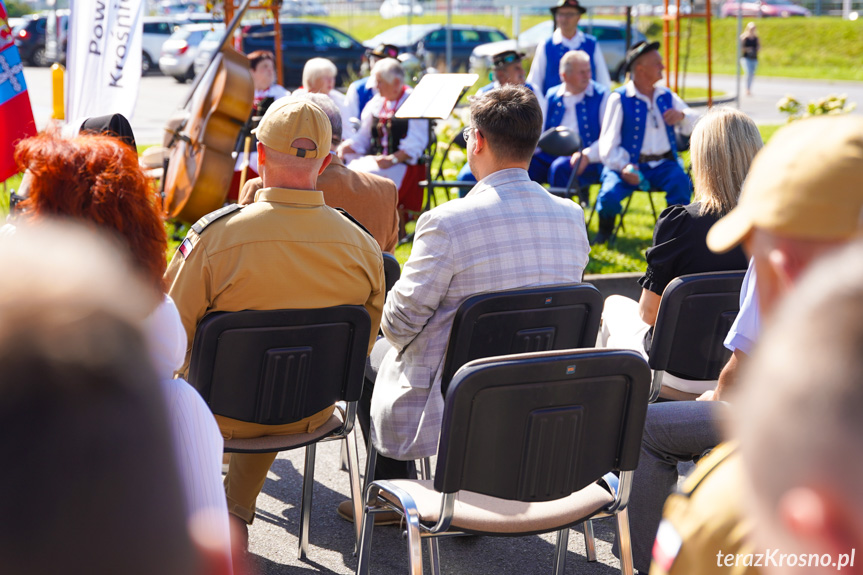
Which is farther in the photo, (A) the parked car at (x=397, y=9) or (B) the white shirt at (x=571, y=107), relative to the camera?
(A) the parked car at (x=397, y=9)

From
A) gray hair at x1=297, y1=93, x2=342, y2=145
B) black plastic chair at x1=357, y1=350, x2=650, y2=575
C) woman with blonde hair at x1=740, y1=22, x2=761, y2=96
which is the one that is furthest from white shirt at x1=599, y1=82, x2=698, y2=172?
woman with blonde hair at x1=740, y1=22, x2=761, y2=96

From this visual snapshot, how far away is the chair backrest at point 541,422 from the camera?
7.05 feet

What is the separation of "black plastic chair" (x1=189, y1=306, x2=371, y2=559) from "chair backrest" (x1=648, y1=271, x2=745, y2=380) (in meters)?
1.04

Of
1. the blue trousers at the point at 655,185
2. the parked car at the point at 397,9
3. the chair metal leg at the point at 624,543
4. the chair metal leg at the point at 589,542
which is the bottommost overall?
the chair metal leg at the point at 589,542

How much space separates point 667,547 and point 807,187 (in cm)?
50

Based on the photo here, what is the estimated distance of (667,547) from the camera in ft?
3.90

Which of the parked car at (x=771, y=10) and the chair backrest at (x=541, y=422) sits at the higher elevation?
the parked car at (x=771, y=10)

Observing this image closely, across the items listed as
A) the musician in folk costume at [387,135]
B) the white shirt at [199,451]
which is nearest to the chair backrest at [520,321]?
the white shirt at [199,451]

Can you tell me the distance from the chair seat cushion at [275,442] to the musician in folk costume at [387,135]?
4.27 m

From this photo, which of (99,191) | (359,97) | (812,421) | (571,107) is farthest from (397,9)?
(812,421)

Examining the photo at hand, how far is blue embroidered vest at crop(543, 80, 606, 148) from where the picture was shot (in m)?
7.32

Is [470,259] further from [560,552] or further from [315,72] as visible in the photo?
[315,72]

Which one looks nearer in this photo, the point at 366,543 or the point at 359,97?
the point at 366,543

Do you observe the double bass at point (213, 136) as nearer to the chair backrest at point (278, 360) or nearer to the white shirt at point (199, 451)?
the chair backrest at point (278, 360)
